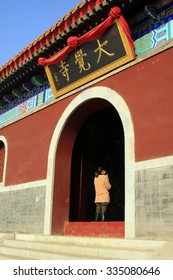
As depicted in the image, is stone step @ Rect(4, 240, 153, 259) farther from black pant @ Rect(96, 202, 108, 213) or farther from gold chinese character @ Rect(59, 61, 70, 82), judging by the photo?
gold chinese character @ Rect(59, 61, 70, 82)

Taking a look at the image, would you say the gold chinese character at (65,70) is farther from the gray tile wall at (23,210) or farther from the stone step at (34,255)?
the stone step at (34,255)

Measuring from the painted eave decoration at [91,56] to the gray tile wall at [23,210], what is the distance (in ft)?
6.83

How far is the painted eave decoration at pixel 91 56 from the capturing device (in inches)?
211

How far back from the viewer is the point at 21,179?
7.37 metres

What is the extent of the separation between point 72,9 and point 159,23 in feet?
5.14

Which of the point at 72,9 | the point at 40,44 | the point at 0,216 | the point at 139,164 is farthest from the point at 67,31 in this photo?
the point at 0,216

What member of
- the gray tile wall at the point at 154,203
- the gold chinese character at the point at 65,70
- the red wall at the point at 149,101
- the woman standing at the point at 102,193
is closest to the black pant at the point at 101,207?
the woman standing at the point at 102,193

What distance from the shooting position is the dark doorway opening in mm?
6945

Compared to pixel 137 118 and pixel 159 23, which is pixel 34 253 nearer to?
pixel 137 118

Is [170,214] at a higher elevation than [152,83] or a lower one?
lower

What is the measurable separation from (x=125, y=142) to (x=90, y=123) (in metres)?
2.50

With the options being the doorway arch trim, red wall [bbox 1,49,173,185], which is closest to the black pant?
the doorway arch trim

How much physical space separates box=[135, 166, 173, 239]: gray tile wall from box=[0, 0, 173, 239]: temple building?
13 millimetres

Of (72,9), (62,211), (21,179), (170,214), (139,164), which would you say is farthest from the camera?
(21,179)
